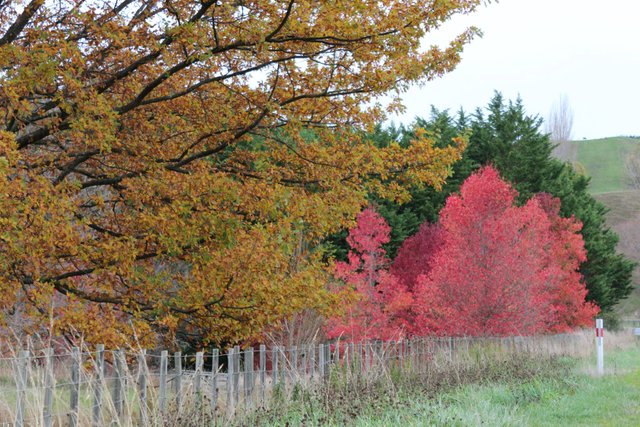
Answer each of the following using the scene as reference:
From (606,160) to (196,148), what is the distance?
116 metres

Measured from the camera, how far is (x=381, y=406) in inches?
340

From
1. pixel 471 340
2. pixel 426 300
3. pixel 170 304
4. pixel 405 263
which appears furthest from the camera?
pixel 405 263

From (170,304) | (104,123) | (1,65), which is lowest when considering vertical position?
(170,304)

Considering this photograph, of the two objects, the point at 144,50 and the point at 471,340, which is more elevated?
the point at 144,50

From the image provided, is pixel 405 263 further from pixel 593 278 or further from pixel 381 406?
pixel 381 406

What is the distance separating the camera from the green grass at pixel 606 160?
109 meters

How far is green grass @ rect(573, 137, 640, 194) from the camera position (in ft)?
358

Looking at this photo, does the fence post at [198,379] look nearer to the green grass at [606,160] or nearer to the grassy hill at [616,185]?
the grassy hill at [616,185]

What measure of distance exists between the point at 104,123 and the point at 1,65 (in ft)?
3.82

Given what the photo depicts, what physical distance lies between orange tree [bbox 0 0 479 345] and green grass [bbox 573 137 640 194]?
102m

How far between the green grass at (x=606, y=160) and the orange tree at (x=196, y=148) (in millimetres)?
101677

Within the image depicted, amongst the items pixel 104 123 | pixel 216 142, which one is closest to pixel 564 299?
pixel 216 142

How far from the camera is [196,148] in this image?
1077 cm

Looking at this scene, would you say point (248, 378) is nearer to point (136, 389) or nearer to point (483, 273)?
point (136, 389)
